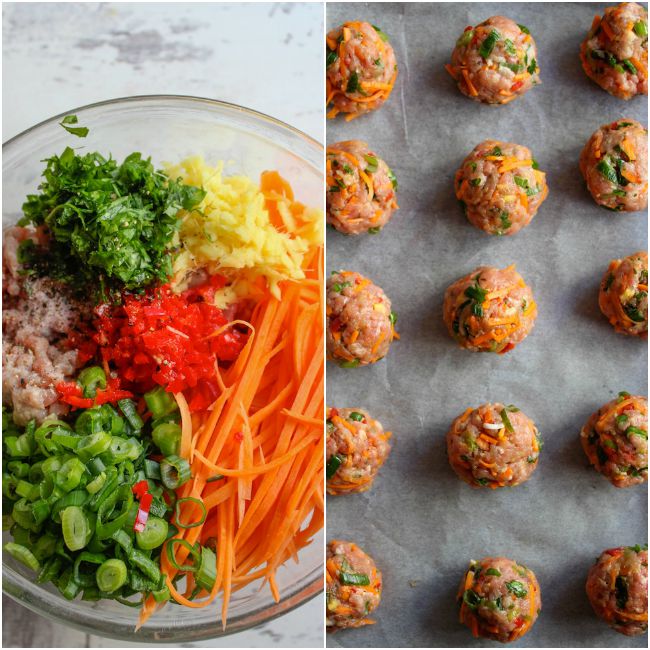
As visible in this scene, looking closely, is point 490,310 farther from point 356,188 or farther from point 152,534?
point 152,534

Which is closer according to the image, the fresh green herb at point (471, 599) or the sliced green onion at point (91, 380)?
the sliced green onion at point (91, 380)

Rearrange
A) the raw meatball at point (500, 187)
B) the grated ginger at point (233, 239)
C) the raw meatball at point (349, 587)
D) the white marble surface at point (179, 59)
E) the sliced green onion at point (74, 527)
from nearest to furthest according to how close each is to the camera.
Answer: the sliced green onion at point (74, 527) → the grated ginger at point (233, 239) → the white marble surface at point (179, 59) → the raw meatball at point (349, 587) → the raw meatball at point (500, 187)

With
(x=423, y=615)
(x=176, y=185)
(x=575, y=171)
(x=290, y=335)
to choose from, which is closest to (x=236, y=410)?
(x=290, y=335)

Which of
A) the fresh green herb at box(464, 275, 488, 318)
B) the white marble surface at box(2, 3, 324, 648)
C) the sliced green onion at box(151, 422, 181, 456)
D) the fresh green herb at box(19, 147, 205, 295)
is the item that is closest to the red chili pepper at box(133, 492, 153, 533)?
the sliced green onion at box(151, 422, 181, 456)

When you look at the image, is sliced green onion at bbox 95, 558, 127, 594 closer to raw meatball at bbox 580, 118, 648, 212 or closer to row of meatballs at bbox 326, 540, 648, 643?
row of meatballs at bbox 326, 540, 648, 643

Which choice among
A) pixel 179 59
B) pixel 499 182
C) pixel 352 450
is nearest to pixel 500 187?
pixel 499 182

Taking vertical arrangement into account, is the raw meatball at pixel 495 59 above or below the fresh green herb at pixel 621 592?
above

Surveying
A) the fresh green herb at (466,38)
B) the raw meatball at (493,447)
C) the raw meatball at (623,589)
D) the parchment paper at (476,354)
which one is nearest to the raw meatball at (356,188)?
the parchment paper at (476,354)

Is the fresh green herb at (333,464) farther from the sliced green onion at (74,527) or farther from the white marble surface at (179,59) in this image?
the sliced green onion at (74,527)
